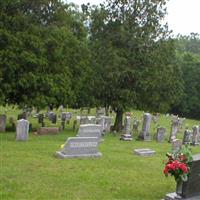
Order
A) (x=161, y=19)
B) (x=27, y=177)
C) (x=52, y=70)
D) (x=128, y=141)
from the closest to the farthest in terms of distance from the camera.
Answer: (x=27, y=177) → (x=128, y=141) → (x=52, y=70) → (x=161, y=19)

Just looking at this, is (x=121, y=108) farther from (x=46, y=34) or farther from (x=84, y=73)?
(x=46, y=34)

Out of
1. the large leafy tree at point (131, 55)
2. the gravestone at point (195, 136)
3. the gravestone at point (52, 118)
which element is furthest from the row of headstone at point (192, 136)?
the gravestone at point (52, 118)

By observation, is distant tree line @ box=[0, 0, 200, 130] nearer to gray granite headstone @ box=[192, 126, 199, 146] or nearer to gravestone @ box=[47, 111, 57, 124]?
gray granite headstone @ box=[192, 126, 199, 146]

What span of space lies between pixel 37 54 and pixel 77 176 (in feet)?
40.4

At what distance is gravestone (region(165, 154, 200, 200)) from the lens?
32.8 ft

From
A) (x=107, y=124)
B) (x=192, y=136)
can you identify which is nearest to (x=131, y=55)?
(x=107, y=124)

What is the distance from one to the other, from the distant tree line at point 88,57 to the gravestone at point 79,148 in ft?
26.1

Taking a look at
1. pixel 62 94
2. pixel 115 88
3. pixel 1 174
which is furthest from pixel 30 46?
pixel 1 174

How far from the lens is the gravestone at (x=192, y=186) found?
1001cm

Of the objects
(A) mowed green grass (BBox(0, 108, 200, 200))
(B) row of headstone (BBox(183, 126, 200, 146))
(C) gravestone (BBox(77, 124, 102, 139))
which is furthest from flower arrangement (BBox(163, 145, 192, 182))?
(B) row of headstone (BBox(183, 126, 200, 146))

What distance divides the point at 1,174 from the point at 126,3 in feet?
60.4

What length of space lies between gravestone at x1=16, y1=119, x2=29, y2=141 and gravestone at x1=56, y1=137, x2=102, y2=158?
3.65 meters

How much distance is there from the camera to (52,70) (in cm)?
2417

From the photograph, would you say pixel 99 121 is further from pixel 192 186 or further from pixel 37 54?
pixel 192 186
